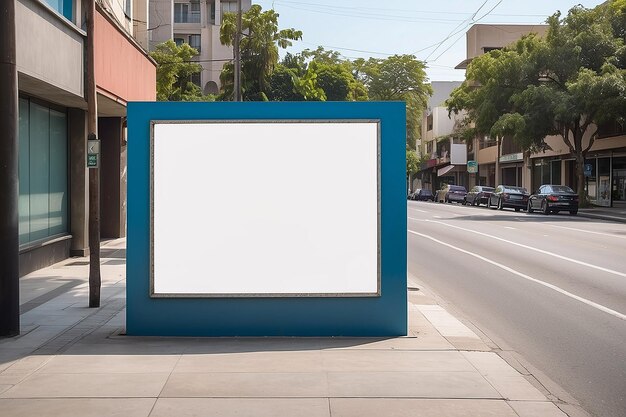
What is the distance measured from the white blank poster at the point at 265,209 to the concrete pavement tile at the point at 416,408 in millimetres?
2697

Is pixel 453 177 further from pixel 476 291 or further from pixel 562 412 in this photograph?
pixel 562 412

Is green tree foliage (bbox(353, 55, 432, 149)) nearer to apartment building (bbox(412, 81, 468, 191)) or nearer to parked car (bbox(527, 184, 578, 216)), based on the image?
apartment building (bbox(412, 81, 468, 191))

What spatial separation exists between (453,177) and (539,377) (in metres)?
86.0

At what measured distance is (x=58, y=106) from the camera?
1752cm

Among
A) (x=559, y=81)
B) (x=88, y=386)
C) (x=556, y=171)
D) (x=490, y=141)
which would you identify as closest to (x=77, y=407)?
(x=88, y=386)

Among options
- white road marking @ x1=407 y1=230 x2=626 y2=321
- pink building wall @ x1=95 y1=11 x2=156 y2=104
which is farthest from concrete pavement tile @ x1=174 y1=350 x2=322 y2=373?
pink building wall @ x1=95 y1=11 x2=156 y2=104

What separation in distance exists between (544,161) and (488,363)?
175 ft

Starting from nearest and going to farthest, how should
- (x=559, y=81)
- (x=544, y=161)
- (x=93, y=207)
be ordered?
1. (x=93, y=207)
2. (x=559, y=81)
3. (x=544, y=161)

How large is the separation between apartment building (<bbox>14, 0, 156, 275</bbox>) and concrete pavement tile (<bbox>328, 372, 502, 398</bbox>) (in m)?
8.01

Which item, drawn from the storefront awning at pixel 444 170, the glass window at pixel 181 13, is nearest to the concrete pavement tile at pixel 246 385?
the glass window at pixel 181 13

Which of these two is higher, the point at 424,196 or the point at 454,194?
the point at 454,194

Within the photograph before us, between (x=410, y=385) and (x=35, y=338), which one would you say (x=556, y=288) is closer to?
(x=410, y=385)

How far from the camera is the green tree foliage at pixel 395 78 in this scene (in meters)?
87.9

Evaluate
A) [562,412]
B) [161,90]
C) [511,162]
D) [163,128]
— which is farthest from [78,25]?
[511,162]
